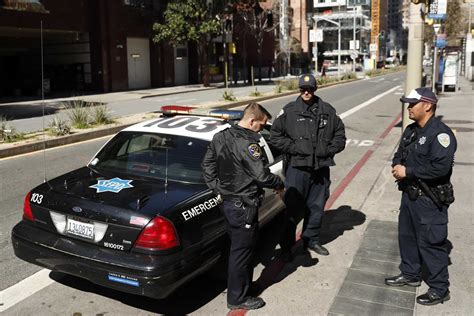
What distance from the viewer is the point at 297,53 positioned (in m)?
79.1

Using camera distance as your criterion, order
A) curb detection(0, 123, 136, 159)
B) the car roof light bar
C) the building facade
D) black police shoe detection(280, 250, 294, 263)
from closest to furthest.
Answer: black police shoe detection(280, 250, 294, 263), the car roof light bar, curb detection(0, 123, 136, 159), the building facade

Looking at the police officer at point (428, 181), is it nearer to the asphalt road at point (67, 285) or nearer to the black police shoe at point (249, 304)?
the asphalt road at point (67, 285)

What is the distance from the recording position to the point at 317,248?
4.98 metres

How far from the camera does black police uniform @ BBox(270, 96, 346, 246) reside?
4703 mm

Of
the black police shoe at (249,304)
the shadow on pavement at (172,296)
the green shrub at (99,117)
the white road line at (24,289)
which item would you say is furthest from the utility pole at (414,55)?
the green shrub at (99,117)

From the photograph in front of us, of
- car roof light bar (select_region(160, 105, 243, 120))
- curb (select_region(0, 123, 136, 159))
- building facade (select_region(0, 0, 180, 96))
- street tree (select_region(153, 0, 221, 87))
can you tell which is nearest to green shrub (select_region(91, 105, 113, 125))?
curb (select_region(0, 123, 136, 159))

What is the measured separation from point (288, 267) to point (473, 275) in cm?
170

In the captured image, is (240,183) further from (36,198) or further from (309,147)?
(36,198)

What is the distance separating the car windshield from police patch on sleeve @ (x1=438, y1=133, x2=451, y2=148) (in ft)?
6.51

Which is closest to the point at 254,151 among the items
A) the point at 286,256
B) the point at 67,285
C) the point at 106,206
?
the point at 106,206

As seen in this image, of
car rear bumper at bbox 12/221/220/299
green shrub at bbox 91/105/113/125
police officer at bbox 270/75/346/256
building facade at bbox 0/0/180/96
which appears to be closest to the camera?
car rear bumper at bbox 12/221/220/299

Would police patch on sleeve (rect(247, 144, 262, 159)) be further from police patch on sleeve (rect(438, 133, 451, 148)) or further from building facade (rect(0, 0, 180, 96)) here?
building facade (rect(0, 0, 180, 96))

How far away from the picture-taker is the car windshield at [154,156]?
14.4 ft

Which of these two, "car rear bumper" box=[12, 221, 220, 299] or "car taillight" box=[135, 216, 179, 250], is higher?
"car taillight" box=[135, 216, 179, 250]
